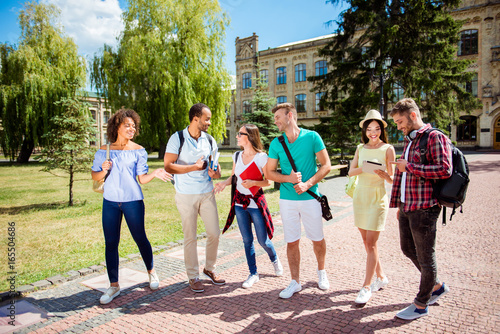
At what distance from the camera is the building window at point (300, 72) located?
45656 mm

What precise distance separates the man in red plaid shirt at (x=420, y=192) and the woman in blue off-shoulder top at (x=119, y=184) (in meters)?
2.60

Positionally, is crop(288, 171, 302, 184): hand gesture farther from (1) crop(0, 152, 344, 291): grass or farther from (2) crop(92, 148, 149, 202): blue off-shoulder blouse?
(1) crop(0, 152, 344, 291): grass

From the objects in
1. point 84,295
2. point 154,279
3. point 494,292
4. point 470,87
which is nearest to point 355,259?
point 494,292

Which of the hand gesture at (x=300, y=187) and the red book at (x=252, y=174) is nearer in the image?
the hand gesture at (x=300, y=187)

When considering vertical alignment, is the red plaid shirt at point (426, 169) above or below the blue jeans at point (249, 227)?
above

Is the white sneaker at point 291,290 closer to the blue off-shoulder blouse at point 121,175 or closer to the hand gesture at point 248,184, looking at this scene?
the hand gesture at point 248,184

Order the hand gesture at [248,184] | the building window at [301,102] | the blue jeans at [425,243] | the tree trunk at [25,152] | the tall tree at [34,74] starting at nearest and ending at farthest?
the blue jeans at [425,243] < the hand gesture at [248,184] < the tall tree at [34,74] < the tree trunk at [25,152] < the building window at [301,102]

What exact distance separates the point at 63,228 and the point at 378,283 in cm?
689

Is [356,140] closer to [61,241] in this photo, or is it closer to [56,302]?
[61,241]

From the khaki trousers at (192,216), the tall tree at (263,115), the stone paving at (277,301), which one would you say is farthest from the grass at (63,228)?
the tall tree at (263,115)

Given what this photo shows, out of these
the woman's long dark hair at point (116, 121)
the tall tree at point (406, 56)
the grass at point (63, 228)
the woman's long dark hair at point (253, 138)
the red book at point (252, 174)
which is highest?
the tall tree at point (406, 56)

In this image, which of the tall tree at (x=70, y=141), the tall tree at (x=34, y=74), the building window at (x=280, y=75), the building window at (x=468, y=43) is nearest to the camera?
the tall tree at (x=70, y=141)

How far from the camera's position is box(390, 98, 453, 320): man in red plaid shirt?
2988 millimetres

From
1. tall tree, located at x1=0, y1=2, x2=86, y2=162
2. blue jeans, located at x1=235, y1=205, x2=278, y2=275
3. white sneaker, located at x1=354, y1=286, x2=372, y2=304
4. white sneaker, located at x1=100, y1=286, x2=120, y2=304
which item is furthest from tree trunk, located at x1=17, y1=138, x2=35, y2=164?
white sneaker, located at x1=354, y1=286, x2=372, y2=304
